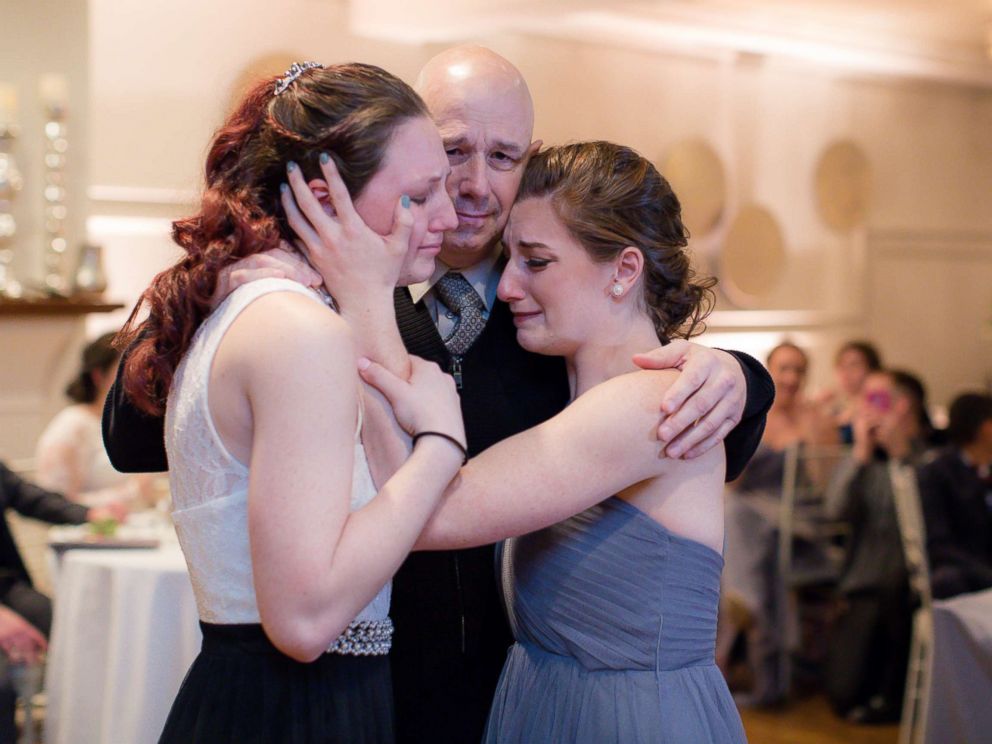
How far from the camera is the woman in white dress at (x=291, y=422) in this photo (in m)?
1.22

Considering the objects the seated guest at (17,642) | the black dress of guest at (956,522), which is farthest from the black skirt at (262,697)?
the black dress of guest at (956,522)

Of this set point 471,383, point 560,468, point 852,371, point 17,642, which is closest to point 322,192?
point 560,468

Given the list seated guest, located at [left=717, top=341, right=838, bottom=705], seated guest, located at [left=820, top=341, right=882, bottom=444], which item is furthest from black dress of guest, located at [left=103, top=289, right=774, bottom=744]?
seated guest, located at [left=820, top=341, right=882, bottom=444]

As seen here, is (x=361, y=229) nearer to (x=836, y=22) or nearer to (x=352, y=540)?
(x=352, y=540)

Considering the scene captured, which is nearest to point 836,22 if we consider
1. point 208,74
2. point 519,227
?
point 208,74

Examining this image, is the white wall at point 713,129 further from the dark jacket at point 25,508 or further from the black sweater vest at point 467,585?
the black sweater vest at point 467,585

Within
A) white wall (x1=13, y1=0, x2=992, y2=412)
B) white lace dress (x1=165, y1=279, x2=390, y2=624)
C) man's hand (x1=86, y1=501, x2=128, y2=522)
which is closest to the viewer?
white lace dress (x1=165, y1=279, x2=390, y2=624)

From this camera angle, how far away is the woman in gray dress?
1565mm

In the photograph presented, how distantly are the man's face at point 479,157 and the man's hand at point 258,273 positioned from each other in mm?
506

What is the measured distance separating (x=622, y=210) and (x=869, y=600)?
12.7ft

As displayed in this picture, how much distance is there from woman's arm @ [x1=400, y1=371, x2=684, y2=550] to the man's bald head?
39 centimetres

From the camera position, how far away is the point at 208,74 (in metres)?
6.02

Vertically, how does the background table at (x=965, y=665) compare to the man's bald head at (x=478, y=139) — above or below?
below

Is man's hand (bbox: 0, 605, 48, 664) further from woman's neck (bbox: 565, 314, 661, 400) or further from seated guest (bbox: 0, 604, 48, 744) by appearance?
woman's neck (bbox: 565, 314, 661, 400)
